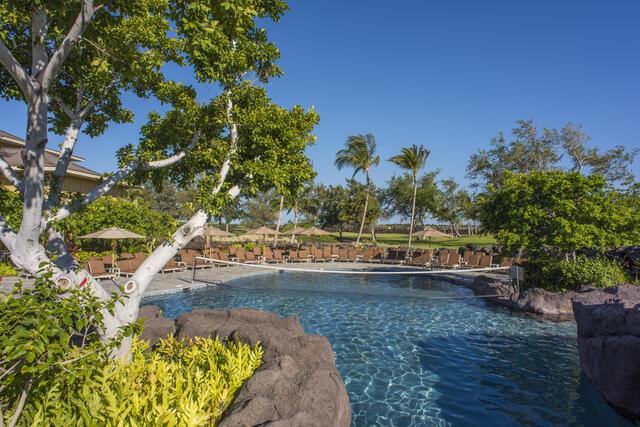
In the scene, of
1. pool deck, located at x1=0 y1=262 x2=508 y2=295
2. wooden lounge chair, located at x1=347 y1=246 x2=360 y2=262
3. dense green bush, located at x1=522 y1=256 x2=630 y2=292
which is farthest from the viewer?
wooden lounge chair, located at x1=347 y1=246 x2=360 y2=262

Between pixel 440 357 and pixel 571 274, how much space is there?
308 inches

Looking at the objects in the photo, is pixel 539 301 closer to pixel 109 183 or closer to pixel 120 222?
pixel 109 183

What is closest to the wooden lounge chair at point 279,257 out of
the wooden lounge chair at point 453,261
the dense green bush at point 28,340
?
the wooden lounge chair at point 453,261

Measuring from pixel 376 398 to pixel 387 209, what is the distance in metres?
57.6

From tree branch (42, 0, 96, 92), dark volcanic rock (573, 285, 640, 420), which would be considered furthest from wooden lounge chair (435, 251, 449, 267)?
tree branch (42, 0, 96, 92)

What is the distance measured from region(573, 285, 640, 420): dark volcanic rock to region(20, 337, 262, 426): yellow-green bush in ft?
19.7

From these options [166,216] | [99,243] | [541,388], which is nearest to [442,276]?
[541,388]

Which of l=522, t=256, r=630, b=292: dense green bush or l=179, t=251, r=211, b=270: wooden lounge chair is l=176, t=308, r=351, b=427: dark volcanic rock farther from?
l=179, t=251, r=211, b=270: wooden lounge chair

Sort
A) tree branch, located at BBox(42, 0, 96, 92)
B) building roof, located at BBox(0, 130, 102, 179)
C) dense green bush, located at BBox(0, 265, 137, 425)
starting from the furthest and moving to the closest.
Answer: building roof, located at BBox(0, 130, 102, 179)
tree branch, located at BBox(42, 0, 96, 92)
dense green bush, located at BBox(0, 265, 137, 425)

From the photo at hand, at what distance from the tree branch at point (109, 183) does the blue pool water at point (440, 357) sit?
5.37m

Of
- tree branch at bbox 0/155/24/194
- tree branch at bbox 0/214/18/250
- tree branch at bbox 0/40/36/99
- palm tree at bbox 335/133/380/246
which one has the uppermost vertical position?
palm tree at bbox 335/133/380/246

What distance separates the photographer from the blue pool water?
5.30 m

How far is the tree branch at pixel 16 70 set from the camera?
3354 millimetres

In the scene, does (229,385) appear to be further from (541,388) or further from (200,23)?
(541,388)
